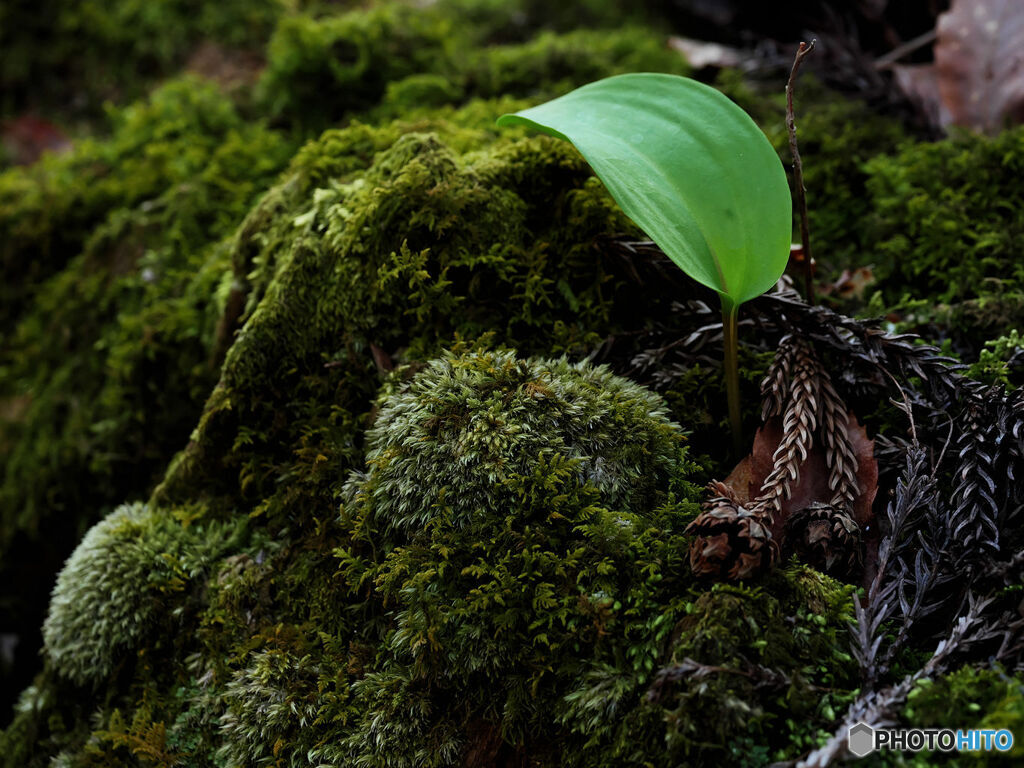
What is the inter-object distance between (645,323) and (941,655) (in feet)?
3.24

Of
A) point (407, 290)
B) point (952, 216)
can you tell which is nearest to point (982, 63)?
point (952, 216)

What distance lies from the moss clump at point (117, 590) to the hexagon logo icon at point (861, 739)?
57.9 inches

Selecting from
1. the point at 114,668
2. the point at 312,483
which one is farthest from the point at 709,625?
the point at 114,668

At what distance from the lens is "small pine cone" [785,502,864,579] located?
4.51 feet

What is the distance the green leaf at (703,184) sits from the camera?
1.43 metres

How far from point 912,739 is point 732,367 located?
0.76 metres

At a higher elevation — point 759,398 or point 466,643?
point 759,398

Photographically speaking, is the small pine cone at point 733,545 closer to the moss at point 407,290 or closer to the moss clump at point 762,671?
the moss clump at point 762,671

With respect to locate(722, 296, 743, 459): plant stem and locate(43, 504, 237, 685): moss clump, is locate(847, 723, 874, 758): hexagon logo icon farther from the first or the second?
locate(43, 504, 237, 685): moss clump

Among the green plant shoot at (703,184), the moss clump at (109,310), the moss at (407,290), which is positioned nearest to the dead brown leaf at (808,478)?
the green plant shoot at (703,184)

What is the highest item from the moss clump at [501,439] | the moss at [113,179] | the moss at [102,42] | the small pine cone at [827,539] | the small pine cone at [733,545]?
the moss at [102,42]

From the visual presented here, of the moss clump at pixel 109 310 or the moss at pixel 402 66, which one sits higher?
the moss at pixel 402 66

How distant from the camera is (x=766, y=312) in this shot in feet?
5.71

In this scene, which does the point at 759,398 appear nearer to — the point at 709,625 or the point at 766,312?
the point at 766,312
